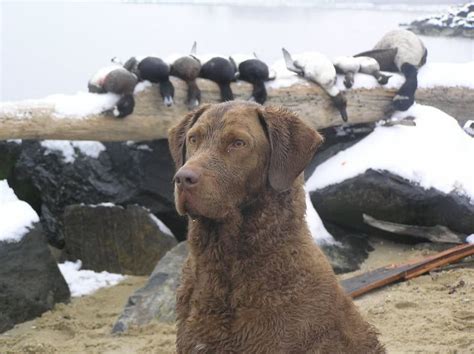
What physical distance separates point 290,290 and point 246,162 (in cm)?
54

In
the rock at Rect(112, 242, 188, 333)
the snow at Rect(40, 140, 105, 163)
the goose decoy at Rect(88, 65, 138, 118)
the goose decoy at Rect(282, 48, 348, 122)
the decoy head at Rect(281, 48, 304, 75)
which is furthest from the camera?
the decoy head at Rect(281, 48, 304, 75)

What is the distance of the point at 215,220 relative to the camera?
2.78 m

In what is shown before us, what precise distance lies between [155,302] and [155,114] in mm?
2257

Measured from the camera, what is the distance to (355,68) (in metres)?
8.18

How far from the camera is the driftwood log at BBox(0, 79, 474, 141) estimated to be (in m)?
6.46

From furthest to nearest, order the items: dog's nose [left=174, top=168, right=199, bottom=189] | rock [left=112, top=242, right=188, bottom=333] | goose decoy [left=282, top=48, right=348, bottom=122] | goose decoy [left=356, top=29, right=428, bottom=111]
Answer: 1. goose decoy [left=356, top=29, right=428, bottom=111]
2. goose decoy [left=282, top=48, right=348, bottom=122]
3. rock [left=112, top=242, right=188, bottom=333]
4. dog's nose [left=174, top=168, right=199, bottom=189]

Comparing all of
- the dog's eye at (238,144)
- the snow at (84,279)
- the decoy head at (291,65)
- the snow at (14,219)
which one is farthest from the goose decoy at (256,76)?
the dog's eye at (238,144)

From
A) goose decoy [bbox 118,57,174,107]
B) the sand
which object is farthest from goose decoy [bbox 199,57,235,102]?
the sand

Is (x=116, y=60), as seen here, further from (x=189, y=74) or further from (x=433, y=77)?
(x=433, y=77)

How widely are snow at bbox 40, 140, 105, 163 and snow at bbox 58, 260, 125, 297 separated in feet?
3.91

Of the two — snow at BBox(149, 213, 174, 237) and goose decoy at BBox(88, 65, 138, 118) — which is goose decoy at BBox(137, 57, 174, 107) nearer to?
goose decoy at BBox(88, 65, 138, 118)

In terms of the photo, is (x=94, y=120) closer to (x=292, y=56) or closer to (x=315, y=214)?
(x=315, y=214)

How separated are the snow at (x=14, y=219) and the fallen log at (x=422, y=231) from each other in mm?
3326

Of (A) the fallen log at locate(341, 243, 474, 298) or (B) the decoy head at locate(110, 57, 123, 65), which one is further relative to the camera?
(B) the decoy head at locate(110, 57, 123, 65)
